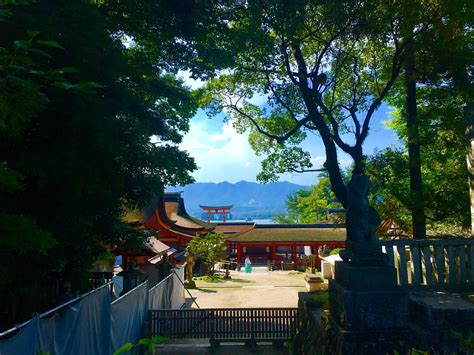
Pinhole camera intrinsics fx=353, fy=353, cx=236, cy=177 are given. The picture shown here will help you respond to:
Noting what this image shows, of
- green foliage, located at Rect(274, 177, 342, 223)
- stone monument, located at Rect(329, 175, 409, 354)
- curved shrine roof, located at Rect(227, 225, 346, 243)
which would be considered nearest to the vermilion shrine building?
curved shrine roof, located at Rect(227, 225, 346, 243)

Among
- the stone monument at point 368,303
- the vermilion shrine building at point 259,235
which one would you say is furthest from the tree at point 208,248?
the stone monument at point 368,303

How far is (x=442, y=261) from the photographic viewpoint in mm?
7605

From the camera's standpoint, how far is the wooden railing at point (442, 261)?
749cm

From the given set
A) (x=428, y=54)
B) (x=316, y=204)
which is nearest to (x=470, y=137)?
(x=428, y=54)

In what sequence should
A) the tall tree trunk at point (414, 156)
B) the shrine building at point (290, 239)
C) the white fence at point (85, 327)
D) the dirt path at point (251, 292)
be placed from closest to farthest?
the white fence at point (85, 327) → the tall tree trunk at point (414, 156) → the dirt path at point (251, 292) → the shrine building at point (290, 239)

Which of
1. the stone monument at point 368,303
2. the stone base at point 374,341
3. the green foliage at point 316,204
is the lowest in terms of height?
the stone base at point 374,341

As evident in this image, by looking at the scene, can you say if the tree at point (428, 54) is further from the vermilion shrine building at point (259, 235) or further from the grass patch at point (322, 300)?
the vermilion shrine building at point (259, 235)

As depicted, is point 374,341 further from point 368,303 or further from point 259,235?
point 259,235

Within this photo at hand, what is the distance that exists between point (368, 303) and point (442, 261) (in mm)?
2721

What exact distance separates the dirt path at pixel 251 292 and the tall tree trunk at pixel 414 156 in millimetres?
6895

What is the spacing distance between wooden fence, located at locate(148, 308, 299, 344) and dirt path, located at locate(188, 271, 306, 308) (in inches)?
212

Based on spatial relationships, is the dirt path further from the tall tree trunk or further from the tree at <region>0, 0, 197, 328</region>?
the tree at <region>0, 0, 197, 328</region>

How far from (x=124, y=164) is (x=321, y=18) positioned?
26.4ft

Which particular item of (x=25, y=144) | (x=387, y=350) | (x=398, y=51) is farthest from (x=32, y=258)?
(x=398, y=51)
